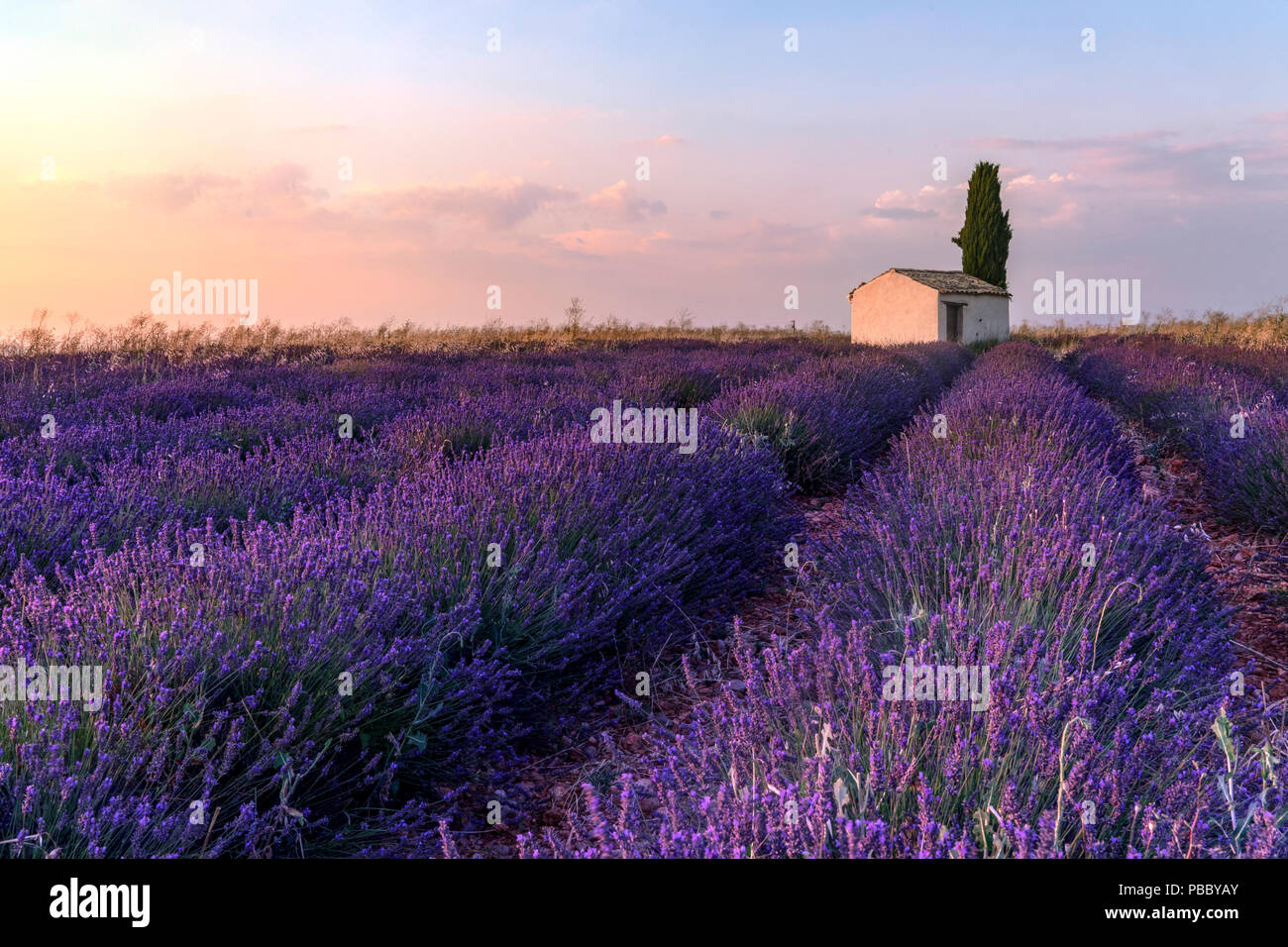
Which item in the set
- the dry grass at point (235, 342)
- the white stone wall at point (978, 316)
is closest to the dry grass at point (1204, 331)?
the white stone wall at point (978, 316)

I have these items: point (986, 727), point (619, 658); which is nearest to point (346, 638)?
point (619, 658)

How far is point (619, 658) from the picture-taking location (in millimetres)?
3061

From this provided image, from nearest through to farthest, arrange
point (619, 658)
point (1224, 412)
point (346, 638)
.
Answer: point (346, 638) < point (619, 658) < point (1224, 412)

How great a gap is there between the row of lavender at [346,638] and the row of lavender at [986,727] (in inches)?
20.1

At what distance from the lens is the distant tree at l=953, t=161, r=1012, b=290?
3259cm

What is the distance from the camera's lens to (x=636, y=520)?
11.7ft

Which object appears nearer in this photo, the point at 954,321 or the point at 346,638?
the point at 346,638

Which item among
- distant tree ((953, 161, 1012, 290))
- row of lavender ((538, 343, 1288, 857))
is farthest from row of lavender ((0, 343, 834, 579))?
distant tree ((953, 161, 1012, 290))

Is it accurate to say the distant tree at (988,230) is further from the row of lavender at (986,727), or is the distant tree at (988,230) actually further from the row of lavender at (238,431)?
the row of lavender at (986,727)

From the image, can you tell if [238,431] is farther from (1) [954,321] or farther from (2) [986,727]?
(1) [954,321]

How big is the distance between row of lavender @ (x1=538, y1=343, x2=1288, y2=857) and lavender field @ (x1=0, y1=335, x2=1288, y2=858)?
13 millimetres

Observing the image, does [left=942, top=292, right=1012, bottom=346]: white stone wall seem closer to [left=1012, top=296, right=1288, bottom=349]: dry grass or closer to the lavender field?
[left=1012, top=296, right=1288, bottom=349]: dry grass

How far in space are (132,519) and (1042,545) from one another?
138 inches

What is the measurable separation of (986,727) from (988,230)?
3498cm
